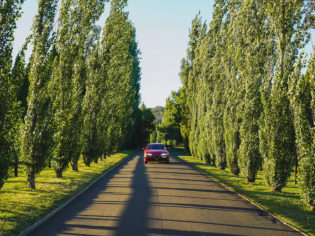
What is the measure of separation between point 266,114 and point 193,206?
17.0 ft

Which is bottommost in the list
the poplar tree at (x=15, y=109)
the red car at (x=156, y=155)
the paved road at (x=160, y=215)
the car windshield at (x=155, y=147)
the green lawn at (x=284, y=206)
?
the green lawn at (x=284, y=206)

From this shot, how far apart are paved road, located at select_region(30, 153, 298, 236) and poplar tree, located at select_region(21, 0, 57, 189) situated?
2.41 meters

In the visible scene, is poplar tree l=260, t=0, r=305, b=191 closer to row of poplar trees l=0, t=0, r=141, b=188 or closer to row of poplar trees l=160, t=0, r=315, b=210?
row of poplar trees l=160, t=0, r=315, b=210

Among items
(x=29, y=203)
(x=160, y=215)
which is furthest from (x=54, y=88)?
(x=160, y=215)

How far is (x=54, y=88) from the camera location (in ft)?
44.6

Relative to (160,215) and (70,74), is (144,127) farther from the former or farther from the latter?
(160,215)

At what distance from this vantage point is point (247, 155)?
47.7 ft

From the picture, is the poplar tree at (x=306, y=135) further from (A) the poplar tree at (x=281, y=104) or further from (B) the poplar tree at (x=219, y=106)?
(B) the poplar tree at (x=219, y=106)

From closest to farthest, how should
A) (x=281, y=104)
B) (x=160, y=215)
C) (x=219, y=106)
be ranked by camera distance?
1. (x=160, y=215)
2. (x=281, y=104)
3. (x=219, y=106)

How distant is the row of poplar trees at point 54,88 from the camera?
29.1 ft

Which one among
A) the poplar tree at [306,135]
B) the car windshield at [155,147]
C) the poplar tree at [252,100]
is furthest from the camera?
the car windshield at [155,147]

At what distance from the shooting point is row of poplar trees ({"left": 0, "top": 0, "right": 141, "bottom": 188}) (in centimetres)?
888

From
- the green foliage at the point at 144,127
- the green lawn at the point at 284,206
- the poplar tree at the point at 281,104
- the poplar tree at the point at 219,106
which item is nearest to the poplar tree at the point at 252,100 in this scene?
the green lawn at the point at 284,206

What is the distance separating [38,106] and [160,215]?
706 cm
